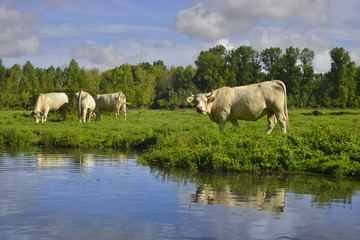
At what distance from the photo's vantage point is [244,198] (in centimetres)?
873

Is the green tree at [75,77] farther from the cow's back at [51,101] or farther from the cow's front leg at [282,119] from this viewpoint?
the cow's front leg at [282,119]

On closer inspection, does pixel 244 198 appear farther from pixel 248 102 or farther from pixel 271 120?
pixel 271 120

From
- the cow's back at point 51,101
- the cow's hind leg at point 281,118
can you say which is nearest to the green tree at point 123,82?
the cow's back at point 51,101

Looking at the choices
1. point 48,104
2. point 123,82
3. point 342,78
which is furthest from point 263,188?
point 123,82

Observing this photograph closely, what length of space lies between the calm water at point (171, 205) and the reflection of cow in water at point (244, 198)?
2 cm

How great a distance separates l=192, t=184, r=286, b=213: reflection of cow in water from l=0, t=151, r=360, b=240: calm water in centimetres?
2

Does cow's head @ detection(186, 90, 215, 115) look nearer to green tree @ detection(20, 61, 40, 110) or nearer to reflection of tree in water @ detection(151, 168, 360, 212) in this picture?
reflection of tree in water @ detection(151, 168, 360, 212)

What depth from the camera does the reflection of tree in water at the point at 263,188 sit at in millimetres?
8398

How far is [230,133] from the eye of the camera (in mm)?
14383

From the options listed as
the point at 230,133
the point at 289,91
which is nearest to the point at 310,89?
the point at 289,91

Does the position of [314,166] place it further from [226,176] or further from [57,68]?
[57,68]

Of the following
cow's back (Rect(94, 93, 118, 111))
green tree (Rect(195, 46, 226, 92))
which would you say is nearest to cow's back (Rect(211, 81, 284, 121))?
cow's back (Rect(94, 93, 118, 111))

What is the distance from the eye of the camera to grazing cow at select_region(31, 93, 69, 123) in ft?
96.5

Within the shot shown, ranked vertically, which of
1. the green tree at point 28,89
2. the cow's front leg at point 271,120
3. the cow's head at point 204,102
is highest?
the green tree at point 28,89
